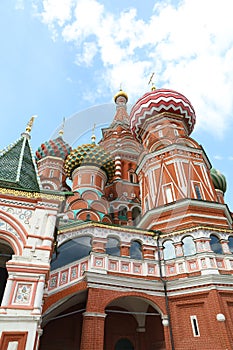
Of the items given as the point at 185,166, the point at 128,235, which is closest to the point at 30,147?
the point at 128,235

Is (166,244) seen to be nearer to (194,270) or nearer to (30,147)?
(194,270)

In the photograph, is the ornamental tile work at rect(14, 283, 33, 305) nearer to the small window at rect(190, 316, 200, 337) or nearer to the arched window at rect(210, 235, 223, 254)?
the small window at rect(190, 316, 200, 337)

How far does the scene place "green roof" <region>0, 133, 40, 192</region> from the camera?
6.91 m

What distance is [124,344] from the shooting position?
10.4m

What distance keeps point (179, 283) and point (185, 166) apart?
6.14 meters

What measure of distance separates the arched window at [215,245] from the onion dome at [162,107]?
9344 millimetres

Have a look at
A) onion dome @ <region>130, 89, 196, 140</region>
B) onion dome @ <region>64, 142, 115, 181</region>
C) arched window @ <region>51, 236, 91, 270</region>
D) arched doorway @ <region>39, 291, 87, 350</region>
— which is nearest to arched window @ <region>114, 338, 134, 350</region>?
arched doorway @ <region>39, 291, 87, 350</region>

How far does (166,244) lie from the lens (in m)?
10.0

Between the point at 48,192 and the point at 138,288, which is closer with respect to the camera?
the point at 48,192

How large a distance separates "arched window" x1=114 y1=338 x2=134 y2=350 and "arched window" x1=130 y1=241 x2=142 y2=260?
11.3 feet

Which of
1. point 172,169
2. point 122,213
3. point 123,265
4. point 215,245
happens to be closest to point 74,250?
point 123,265

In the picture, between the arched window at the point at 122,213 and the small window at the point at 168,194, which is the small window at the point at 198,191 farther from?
the arched window at the point at 122,213

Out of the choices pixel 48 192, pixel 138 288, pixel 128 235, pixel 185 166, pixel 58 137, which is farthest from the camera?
pixel 58 137

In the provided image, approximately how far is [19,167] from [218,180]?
19.0 m
